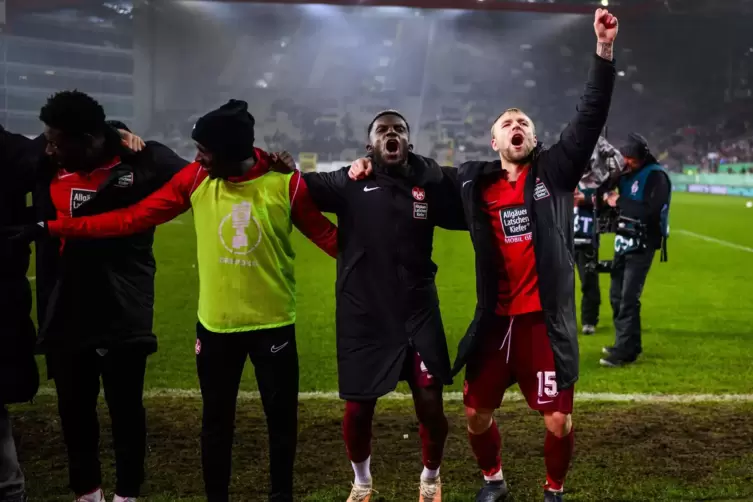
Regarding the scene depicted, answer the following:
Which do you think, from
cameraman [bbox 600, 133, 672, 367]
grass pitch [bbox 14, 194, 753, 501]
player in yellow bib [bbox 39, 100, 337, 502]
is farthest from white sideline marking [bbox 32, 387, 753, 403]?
player in yellow bib [bbox 39, 100, 337, 502]

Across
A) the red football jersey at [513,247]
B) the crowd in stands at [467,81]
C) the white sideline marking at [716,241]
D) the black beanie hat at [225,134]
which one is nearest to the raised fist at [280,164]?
the black beanie hat at [225,134]

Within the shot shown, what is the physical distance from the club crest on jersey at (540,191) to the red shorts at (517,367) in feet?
1.82

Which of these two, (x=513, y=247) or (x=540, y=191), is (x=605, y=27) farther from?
(x=513, y=247)

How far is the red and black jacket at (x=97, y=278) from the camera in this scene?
11.9 feet

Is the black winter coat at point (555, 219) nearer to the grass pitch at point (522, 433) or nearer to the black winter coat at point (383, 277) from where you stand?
the black winter coat at point (383, 277)

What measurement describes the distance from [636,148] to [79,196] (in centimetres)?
491

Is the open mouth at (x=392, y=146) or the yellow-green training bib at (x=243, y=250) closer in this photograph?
the yellow-green training bib at (x=243, y=250)

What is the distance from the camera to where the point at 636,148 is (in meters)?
6.88

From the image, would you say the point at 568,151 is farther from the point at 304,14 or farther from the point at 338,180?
the point at 304,14

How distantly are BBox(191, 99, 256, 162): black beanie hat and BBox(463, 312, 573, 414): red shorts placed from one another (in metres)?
1.44

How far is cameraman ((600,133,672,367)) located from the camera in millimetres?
6902

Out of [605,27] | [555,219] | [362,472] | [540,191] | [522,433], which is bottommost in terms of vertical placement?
[522,433]

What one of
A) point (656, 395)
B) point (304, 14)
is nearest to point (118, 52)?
point (304, 14)

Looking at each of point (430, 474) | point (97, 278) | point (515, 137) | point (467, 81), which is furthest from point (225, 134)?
point (467, 81)
